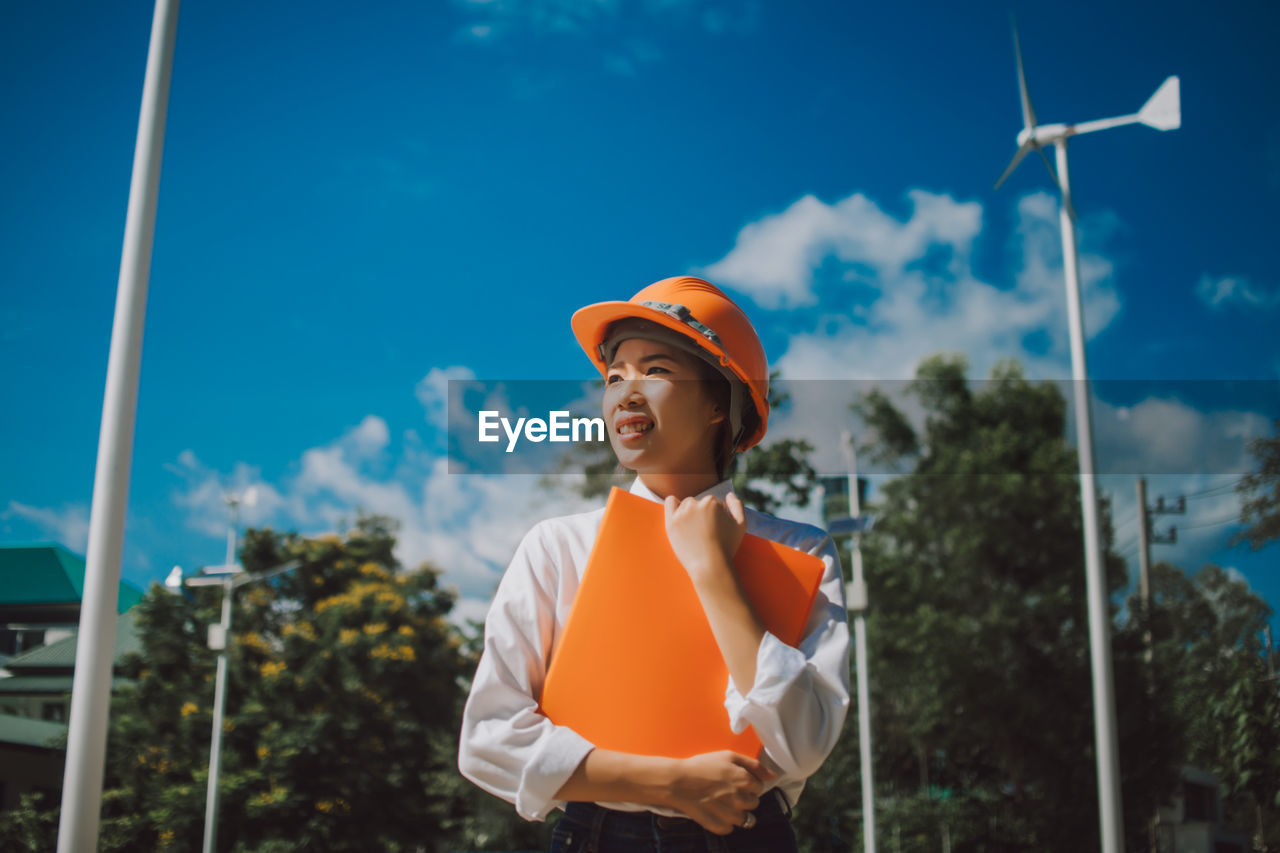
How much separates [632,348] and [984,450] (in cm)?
2170

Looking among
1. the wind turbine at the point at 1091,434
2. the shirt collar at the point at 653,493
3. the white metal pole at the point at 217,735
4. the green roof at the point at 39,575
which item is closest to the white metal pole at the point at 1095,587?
the wind turbine at the point at 1091,434

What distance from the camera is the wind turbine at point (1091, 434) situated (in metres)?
9.70

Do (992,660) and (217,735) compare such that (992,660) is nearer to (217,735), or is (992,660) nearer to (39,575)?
(217,735)

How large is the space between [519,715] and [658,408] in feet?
2.27

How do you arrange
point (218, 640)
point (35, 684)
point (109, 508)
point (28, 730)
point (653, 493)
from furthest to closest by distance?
point (218, 640)
point (28, 730)
point (35, 684)
point (109, 508)
point (653, 493)

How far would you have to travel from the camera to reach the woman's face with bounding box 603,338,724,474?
2137mm

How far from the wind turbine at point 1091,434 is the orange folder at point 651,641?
890 centimetres

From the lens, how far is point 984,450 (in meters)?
22.4

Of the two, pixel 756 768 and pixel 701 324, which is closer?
pixel 756 768

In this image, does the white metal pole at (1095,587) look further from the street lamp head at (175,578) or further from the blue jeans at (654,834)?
the street lamp head at (175,578)

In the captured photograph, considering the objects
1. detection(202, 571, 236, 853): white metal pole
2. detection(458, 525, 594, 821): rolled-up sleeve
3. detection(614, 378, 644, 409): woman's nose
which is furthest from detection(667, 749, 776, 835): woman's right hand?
detection(202, 571, 236, 853): white metal pole

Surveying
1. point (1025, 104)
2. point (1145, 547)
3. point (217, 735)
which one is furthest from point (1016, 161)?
point (217, 735)

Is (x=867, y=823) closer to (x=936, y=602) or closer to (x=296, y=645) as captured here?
(x=936, y=602)

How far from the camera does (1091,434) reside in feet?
34.8
